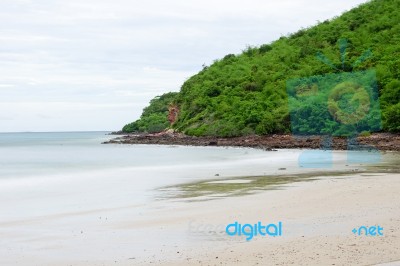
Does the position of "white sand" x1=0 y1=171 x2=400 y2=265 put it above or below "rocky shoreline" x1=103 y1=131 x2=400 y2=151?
below

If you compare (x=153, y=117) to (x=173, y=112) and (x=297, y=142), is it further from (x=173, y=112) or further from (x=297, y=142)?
(x=297, y=142)

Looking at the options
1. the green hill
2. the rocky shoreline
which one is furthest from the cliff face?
the rocky shoreline

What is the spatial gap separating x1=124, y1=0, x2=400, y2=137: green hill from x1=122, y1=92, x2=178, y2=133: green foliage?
1197 inches

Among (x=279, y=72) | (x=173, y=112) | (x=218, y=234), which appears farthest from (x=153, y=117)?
(x=218, y=234)

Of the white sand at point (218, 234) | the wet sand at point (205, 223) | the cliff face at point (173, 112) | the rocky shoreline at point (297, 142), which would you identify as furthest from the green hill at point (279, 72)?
the white sand at point (218, 234)

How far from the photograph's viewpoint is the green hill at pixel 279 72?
59594mm

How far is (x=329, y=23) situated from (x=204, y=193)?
75.4m

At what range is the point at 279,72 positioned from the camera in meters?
74.8

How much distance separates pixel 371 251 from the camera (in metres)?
7.79

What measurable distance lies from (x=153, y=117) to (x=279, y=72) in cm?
5805

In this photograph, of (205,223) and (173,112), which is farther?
(173,112)

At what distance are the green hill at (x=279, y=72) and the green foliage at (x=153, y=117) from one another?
3040cm

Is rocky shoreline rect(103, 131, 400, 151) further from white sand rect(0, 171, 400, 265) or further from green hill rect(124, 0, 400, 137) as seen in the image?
white sand rect(0, 171, 400, 265)

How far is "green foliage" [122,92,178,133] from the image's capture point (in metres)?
121
